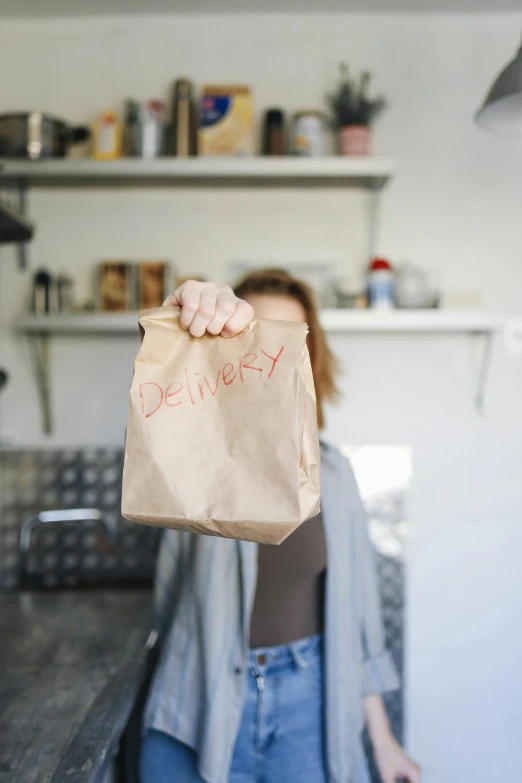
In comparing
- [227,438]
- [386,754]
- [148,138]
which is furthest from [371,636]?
[148,138]

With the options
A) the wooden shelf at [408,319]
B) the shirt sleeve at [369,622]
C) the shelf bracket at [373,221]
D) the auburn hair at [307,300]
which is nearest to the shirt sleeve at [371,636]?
the shirt sleeve at [369,622]

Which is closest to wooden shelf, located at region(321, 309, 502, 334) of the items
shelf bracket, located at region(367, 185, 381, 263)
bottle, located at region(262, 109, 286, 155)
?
shelf bracket, located at region(367, 185, 381, 263)

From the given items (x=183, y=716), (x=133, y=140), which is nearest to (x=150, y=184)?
(x=133, y=140)

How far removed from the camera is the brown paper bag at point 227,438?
65cm

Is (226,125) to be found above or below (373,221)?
above

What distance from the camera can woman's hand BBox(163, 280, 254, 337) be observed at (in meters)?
0.70

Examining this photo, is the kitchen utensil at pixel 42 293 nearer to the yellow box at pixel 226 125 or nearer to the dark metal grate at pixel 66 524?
the dark metal grate at pixel 66 524

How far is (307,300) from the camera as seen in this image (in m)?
1.24

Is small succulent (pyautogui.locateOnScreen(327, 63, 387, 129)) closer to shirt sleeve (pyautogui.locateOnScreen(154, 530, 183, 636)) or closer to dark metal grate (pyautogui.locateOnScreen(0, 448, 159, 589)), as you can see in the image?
dark metal grate (pyautogui.locateOnScreen(0, 448, 159, 589))

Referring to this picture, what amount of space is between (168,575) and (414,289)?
1.03 meters

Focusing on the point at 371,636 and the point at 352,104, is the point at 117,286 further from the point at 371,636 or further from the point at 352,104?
the point at 371,636

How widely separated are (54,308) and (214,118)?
69cm

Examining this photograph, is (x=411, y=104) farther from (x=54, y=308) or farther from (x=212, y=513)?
(x=212, y=513)

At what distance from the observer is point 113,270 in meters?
1.88
